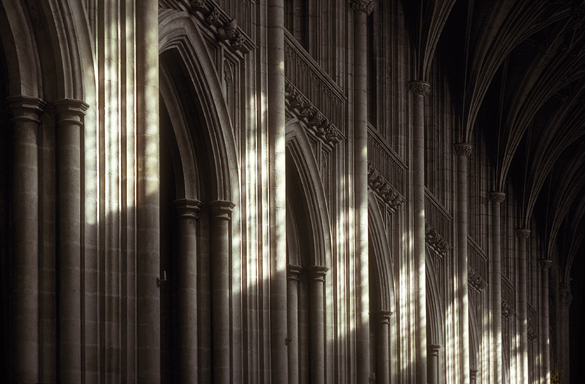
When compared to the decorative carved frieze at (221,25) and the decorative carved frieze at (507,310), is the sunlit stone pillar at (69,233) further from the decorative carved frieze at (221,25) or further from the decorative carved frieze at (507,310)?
the decorative carved frieze at (507,310)

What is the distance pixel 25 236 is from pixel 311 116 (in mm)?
8539

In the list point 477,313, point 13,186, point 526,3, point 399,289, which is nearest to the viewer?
point 13,186

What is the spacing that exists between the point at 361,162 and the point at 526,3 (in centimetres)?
1195

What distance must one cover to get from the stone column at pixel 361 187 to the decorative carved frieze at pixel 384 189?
144cm

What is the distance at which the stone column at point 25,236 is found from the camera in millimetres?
10766

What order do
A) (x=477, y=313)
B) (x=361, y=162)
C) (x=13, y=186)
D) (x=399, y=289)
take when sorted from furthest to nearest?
(x=477, y=313) → (x=399, y=289) → (x=361, y=162) → (x=13, y=186)

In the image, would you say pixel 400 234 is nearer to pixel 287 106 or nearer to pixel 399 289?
pixel 399 289

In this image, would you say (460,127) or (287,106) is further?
(460,127)

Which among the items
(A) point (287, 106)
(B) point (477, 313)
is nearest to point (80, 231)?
(A) point (287, 106)

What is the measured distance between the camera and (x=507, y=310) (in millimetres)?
38500

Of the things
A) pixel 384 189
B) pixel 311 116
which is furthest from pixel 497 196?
pixel 311 116

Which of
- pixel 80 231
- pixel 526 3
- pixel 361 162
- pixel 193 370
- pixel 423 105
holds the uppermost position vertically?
pixel 526 3

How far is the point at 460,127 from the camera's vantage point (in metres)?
31.5

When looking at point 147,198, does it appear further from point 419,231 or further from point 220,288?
point 419,231
